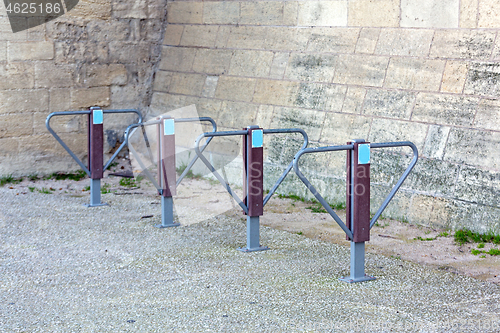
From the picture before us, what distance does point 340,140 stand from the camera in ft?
22.0

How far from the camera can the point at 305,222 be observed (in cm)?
616

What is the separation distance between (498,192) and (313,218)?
1.76 metres

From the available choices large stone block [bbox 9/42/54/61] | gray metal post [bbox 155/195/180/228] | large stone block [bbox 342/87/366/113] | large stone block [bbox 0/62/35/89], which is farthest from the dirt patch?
large stone block [bbox 9/42/54/61]

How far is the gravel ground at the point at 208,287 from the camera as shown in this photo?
11.8 feet

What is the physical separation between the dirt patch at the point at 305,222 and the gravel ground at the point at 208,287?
0.22m

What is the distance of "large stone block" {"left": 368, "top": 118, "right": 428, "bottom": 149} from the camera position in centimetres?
599

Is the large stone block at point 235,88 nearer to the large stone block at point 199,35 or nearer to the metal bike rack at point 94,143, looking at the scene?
the large stone block at point 199,35

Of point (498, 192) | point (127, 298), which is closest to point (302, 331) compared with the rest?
point (127, 298)

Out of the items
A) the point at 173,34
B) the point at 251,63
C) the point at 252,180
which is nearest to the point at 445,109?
the point at 252,180

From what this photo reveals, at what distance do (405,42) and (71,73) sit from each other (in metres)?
4.34

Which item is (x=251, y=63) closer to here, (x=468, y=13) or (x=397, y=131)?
(x=397, y=131)

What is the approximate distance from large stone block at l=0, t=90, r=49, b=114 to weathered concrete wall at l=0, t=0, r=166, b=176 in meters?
0.01

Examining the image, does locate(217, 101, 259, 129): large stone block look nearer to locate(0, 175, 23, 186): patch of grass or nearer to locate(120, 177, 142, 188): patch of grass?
locate(120, 177, 142, 188): patch of grass

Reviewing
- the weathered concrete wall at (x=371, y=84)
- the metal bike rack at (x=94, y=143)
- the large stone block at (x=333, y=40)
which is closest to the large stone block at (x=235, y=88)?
the weathered concrete wall at (x=371, y=84)
